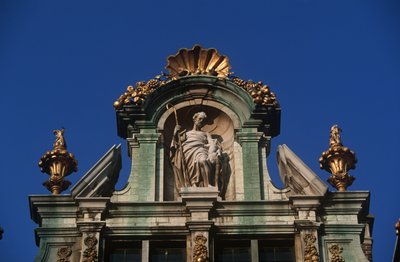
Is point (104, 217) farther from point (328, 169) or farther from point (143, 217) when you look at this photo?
point (328, 169)

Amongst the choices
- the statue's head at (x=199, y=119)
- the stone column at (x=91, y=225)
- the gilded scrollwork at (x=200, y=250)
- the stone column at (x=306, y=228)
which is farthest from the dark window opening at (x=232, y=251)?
the statue's head at (x=199, y=119)

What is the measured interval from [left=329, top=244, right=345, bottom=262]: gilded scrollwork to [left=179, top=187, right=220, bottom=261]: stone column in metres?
3.10

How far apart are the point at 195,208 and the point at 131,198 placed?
2.09 meters

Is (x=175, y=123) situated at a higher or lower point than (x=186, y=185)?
higher

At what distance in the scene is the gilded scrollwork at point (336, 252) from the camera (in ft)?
101

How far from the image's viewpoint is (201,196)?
31.8 meters

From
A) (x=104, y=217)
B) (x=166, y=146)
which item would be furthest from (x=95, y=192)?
(x=166, y=146)

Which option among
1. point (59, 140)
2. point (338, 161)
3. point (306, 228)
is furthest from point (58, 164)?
point (338, 161)

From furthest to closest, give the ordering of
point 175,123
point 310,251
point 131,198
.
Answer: point 175,123, point 131,198, point 310,251

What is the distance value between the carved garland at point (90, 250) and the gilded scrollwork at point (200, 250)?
2537mm

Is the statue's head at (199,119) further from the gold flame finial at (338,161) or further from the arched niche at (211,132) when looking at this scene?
the gold flame finial at (338,161)

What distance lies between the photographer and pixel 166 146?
3462 centimetres

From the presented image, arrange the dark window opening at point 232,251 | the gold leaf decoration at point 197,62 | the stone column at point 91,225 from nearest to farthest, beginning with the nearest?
1. the stone column at point 91,225
2. the dark window opening at point 232,251
3. the gold leaf decoration at point 197,62

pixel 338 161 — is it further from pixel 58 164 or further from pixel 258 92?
pixel 58 164
